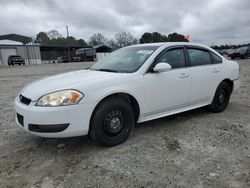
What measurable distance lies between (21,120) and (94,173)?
1253 mm

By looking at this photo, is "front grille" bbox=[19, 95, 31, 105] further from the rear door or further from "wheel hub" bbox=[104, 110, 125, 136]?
the rear door

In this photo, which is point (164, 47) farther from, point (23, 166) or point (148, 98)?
point (23, 166)

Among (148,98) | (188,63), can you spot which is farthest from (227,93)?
(148,98)

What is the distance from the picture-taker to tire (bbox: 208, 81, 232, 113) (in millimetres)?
4648

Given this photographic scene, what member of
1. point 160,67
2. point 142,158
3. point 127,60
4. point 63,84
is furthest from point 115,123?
point 127,60

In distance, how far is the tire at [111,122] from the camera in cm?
301

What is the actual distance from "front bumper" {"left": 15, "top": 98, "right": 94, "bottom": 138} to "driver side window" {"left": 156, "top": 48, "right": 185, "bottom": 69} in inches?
63.1

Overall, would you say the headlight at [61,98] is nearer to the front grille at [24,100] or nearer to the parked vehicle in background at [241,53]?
the front grille at [24,100]

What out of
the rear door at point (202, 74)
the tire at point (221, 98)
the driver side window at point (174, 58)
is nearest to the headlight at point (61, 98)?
the driver side window at point (174, 58)

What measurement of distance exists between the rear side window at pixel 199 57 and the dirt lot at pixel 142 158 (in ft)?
3.67

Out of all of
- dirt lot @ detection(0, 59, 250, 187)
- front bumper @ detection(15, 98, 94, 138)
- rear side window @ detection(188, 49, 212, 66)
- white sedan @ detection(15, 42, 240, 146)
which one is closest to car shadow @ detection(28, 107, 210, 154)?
dirt lot @ detection(0, 59, 250, 187)

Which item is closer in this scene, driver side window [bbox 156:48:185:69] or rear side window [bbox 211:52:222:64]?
driver side window [bbox 156:48:185:69]

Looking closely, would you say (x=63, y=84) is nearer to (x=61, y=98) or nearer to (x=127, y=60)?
(x=61, y=98)

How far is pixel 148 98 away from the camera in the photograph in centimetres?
350
